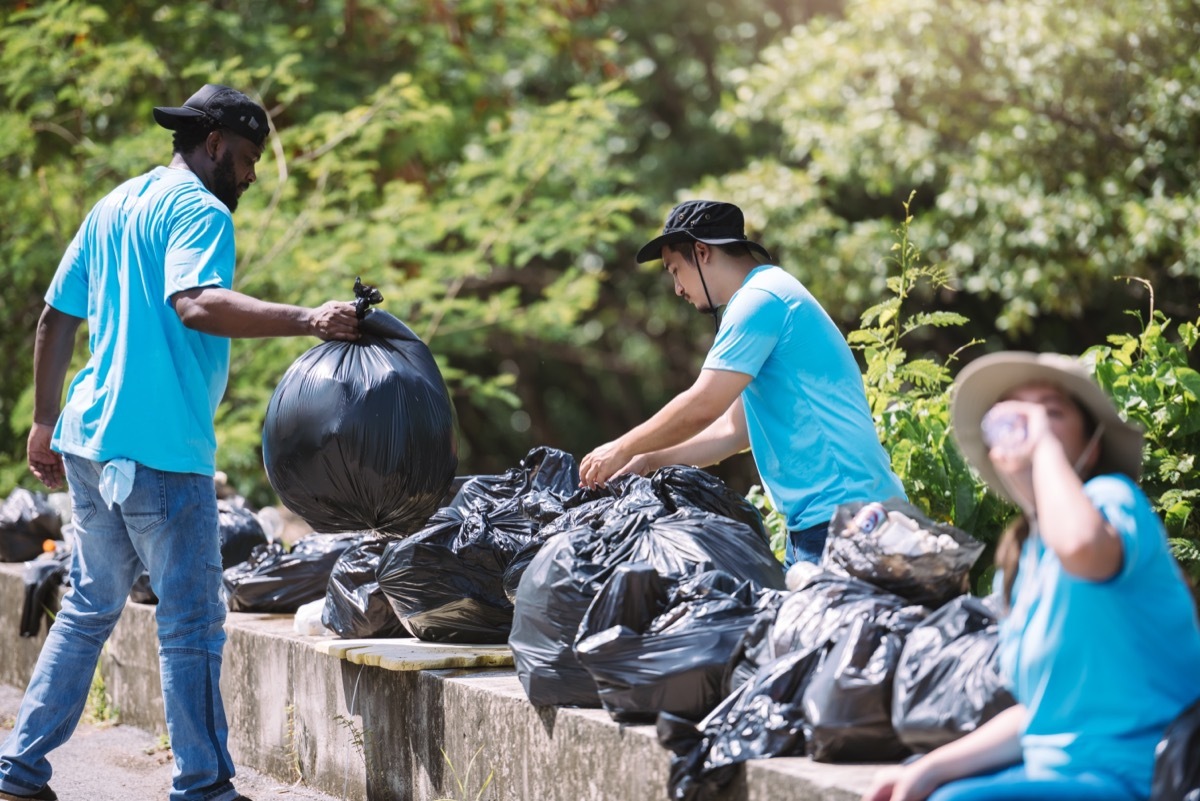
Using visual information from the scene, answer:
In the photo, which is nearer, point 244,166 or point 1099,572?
Answer: point 1099,572

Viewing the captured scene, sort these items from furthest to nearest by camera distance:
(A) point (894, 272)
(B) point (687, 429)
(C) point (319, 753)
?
(A) point (894, 272) < (C) point (319, 753) < (B) point (687, 429)

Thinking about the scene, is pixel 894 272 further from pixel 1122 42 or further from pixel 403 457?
pixel 403 457

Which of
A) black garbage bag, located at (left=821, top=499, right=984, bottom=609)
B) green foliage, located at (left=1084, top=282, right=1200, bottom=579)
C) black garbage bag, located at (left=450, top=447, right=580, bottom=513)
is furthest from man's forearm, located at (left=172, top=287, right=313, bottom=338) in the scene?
green foliage, located at (left=1084, top=282, right=1200, bottom=579)

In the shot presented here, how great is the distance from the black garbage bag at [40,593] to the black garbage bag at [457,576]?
2469mm

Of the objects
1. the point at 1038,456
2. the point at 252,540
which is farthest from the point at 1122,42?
the point at 1038,456

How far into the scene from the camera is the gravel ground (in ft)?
13.3

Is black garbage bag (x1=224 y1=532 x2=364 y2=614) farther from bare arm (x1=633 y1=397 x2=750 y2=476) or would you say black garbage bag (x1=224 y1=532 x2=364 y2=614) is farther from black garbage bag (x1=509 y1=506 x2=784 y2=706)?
black garbage bag (x1=509 y1=506 x2=784 y2=706)

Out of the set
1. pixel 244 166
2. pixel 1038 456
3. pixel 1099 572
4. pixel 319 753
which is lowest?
pixel 319 753

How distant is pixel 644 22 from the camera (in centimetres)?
1455

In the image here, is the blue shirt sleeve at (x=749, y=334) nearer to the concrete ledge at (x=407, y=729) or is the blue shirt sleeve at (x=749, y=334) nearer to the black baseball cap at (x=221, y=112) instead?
the concrete ledge at (x=407, y=729)

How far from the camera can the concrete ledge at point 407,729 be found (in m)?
2.69

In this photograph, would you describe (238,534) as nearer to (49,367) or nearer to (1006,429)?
(49,367)

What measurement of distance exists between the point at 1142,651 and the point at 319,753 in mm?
2780

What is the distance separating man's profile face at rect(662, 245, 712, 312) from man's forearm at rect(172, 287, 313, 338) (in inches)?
42.2
